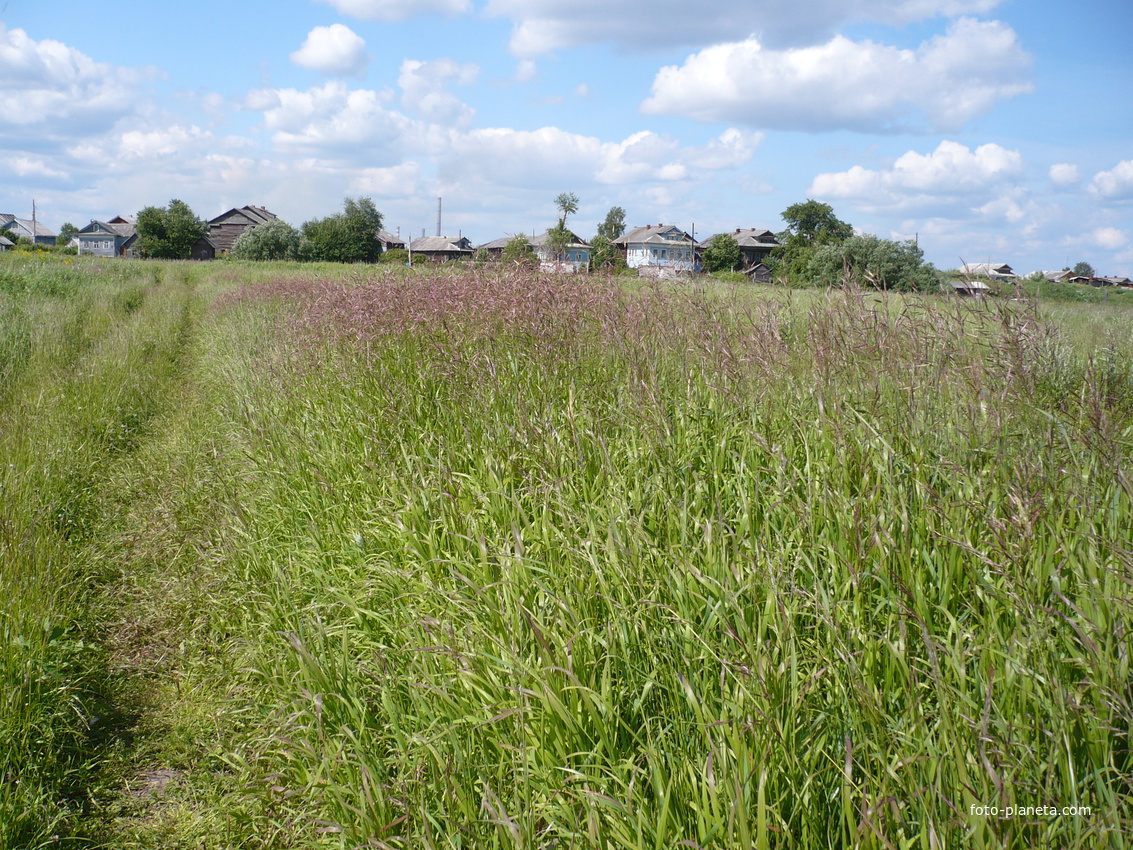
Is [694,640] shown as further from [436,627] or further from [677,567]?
[436,627]

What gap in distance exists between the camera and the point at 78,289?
16.5 meters

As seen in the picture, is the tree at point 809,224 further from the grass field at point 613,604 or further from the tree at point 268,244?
the grass field at point 613,604

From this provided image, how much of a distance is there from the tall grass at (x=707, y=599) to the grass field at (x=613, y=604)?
0.02 meters

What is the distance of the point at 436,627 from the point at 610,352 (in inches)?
90.9

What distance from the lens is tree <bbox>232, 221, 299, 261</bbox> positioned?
69500 mm

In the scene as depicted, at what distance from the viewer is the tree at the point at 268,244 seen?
6950cm

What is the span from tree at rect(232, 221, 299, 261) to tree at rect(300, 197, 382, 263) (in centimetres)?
144

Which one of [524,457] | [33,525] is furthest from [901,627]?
[33,525]

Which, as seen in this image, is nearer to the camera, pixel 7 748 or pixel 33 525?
pixel 7 748

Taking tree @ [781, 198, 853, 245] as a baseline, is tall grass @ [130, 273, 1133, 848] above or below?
below

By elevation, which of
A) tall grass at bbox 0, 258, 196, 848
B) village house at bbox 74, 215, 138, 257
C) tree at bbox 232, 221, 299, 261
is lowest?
tall grass at bbox 0, 258, 196, 848

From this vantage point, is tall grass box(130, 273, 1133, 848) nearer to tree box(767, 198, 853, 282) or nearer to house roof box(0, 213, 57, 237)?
tree box(767, 198, 853, 282)

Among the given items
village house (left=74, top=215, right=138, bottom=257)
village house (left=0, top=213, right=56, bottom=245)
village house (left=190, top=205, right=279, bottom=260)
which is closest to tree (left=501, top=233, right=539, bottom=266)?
village house (left=190, top=205, right=279, bottom=260)

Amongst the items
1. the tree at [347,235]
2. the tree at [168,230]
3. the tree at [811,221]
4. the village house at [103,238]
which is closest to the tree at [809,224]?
the tree at [811,221]
